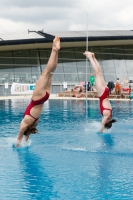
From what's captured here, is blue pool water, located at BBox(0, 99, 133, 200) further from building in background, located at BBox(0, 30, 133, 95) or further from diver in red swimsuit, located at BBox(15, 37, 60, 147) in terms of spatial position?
building in background, located at BBox(0, 30, 133, 95)

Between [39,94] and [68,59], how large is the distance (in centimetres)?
3245

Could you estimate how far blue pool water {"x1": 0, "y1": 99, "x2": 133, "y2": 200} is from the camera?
5707 millimetres

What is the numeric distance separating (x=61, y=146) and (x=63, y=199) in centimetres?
375

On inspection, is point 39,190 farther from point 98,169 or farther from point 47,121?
point 47,121

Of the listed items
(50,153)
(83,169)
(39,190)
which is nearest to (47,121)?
(50,153)

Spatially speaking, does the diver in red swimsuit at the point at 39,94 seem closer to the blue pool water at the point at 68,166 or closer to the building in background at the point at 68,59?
the blue pool water at the point at 68,166

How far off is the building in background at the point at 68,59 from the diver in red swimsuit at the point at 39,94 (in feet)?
91.9

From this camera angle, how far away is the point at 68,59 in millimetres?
40750

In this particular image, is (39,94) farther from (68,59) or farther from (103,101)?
(68,59)

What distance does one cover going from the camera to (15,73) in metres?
39.0

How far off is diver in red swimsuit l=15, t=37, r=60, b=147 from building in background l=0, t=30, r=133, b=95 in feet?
91.9

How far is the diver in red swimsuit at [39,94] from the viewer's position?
8.39 meters

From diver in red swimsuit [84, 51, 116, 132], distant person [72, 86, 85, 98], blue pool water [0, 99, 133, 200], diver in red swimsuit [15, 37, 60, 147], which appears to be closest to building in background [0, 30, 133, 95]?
distant person [72, 86, 85, 98]

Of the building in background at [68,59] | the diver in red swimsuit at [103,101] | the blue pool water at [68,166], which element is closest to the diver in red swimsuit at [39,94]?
the blue pool water at [68,166]
